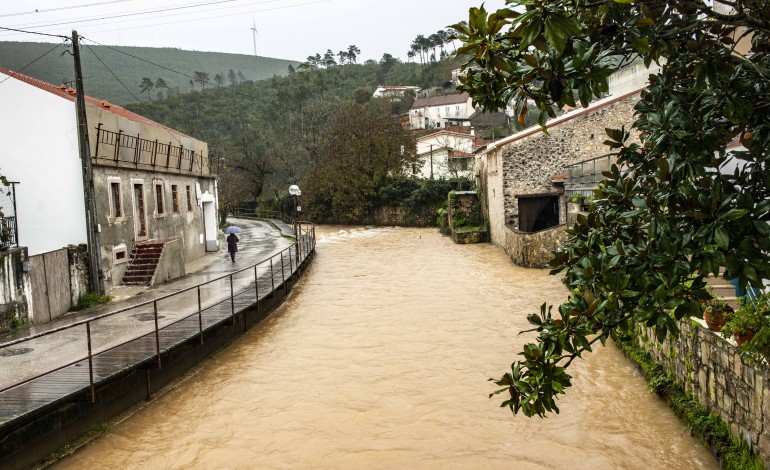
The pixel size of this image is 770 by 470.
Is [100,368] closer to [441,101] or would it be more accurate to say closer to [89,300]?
[89,300]

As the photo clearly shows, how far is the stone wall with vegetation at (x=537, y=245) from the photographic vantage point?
2095 cm

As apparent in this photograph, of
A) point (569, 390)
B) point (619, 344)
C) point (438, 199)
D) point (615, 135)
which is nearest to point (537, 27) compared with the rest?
point (615, 135)

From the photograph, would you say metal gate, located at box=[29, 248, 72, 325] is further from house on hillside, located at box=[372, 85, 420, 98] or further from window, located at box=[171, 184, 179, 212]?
house on hillside, located at box=[372, 85, 420, 98]

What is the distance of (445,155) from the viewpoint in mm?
53031

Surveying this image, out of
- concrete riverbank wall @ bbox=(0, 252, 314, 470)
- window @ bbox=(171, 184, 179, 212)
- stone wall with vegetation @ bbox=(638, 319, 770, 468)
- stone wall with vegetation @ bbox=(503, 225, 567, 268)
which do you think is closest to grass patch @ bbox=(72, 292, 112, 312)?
concrete riverbank wall @ bbox=(0, 252, 314, 470)

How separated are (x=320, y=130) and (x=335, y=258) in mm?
33125

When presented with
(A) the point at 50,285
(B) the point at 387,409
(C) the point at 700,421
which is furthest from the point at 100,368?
(C) the point at 700,421

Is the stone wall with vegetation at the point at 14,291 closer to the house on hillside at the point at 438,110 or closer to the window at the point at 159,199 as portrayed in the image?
the window at the point at 159,199

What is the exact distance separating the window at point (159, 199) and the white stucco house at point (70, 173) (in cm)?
41

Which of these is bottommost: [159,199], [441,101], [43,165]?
[159,199]

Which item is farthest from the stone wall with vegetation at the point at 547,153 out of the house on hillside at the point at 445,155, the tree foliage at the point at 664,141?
the tree foliage at the point at 664,141

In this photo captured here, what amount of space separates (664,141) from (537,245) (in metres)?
18.2

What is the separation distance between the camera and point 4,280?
40.2 feet

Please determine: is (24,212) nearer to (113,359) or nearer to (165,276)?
(165,276)
